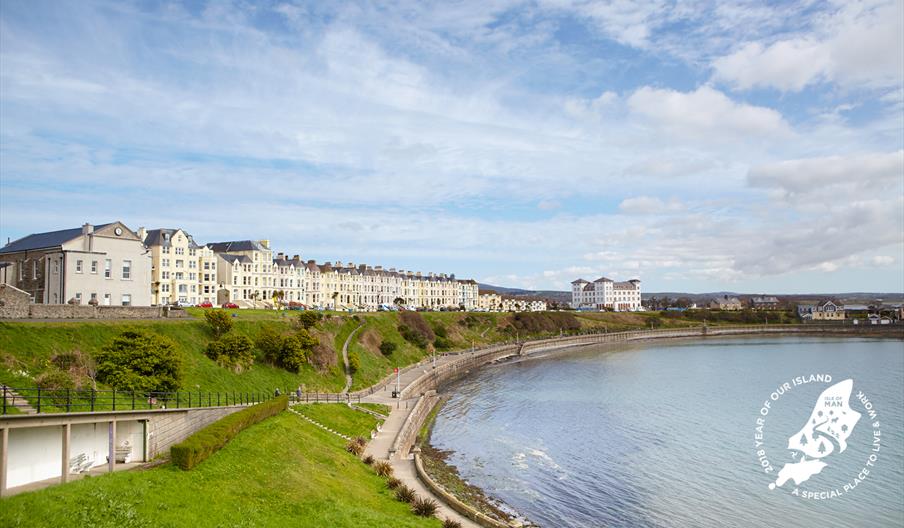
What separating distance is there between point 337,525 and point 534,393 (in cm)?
5157

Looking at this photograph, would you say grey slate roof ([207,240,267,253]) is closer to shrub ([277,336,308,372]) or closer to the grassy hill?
the grassy hill

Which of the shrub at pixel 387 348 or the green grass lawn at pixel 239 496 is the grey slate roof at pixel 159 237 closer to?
the shrub at pixel 387 348

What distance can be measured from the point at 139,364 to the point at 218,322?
1631 cm

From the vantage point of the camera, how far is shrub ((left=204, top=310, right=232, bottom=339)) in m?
52.8

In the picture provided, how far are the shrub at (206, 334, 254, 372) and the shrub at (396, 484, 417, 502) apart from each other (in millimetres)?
26111

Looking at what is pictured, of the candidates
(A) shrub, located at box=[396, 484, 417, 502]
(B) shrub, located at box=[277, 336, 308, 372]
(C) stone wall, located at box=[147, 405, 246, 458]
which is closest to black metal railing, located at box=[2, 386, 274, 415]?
(C) stone wall, located at box=[147, 405, 246, 458]

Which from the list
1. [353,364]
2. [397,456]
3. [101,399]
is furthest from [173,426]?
[353,364]

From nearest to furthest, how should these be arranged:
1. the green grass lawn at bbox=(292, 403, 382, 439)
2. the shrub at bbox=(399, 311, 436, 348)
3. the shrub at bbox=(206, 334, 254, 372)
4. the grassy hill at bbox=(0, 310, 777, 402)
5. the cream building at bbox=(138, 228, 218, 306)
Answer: the grassy hill at bbox=(0, 310, 777, 402) → the green grass lawn at bbox=(292, 403, 382, 439) → the shrub at bbox=(206, 334, 254, 372) → the cream building at bbox=(138, 228, 218, 306) → the shrub at bbox=(399, 311, 436, 348)

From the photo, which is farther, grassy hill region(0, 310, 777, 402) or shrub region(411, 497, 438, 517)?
grassy hill region(0, 310, 777, 402)

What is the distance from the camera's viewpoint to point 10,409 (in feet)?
77.5

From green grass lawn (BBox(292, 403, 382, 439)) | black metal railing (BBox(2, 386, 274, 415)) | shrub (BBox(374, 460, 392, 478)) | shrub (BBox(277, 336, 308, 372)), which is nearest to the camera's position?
black metal railing (BBox(2, 386, 274, 415))

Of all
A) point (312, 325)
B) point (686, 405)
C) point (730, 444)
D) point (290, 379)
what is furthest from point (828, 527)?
point (312, 325)

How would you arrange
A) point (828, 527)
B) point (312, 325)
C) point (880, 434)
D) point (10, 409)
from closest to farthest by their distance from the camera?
1. point (10, 409)
2. point (828, 527)
3. point (880, 434)
4. point (312, 325)

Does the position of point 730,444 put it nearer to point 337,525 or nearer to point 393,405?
point 393,405
